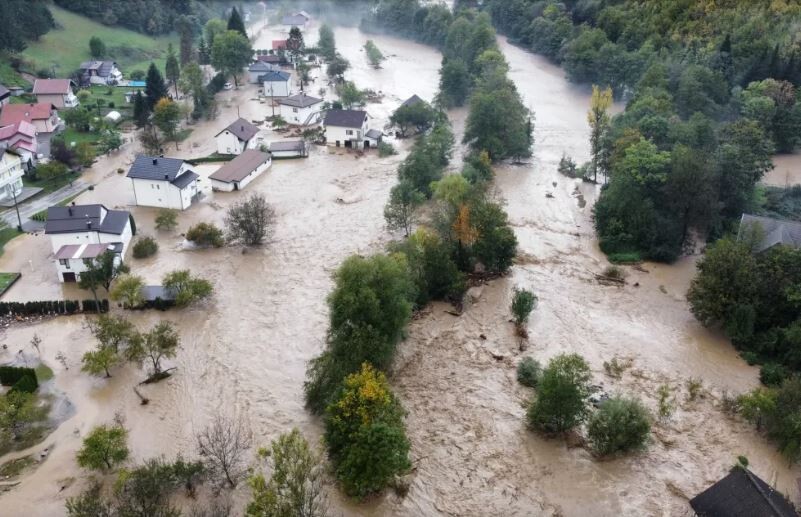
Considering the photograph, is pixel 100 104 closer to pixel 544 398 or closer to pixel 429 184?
pixel 429 184

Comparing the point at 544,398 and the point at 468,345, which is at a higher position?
the point at 544,398

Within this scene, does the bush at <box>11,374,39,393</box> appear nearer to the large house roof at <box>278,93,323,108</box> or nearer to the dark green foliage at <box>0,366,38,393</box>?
the dark green foliage at <box>0,366,38,393</box>

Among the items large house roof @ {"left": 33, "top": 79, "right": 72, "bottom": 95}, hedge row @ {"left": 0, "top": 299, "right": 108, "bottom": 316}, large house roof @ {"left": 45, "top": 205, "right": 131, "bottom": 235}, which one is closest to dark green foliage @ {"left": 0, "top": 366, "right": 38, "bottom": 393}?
hedge row @ {"left": 0, "top": 299, "right": 108, "bottom": 316}

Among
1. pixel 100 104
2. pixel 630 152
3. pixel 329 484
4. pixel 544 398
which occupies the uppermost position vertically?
pixel 630 152

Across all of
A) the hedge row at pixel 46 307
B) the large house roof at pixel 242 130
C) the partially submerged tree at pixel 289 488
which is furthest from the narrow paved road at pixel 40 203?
the partially submerged tree at pixel 289 488

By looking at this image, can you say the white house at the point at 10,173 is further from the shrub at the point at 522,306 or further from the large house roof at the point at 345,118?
the shrub at the point at 522,306

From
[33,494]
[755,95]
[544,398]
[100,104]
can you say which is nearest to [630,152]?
[755,95]
